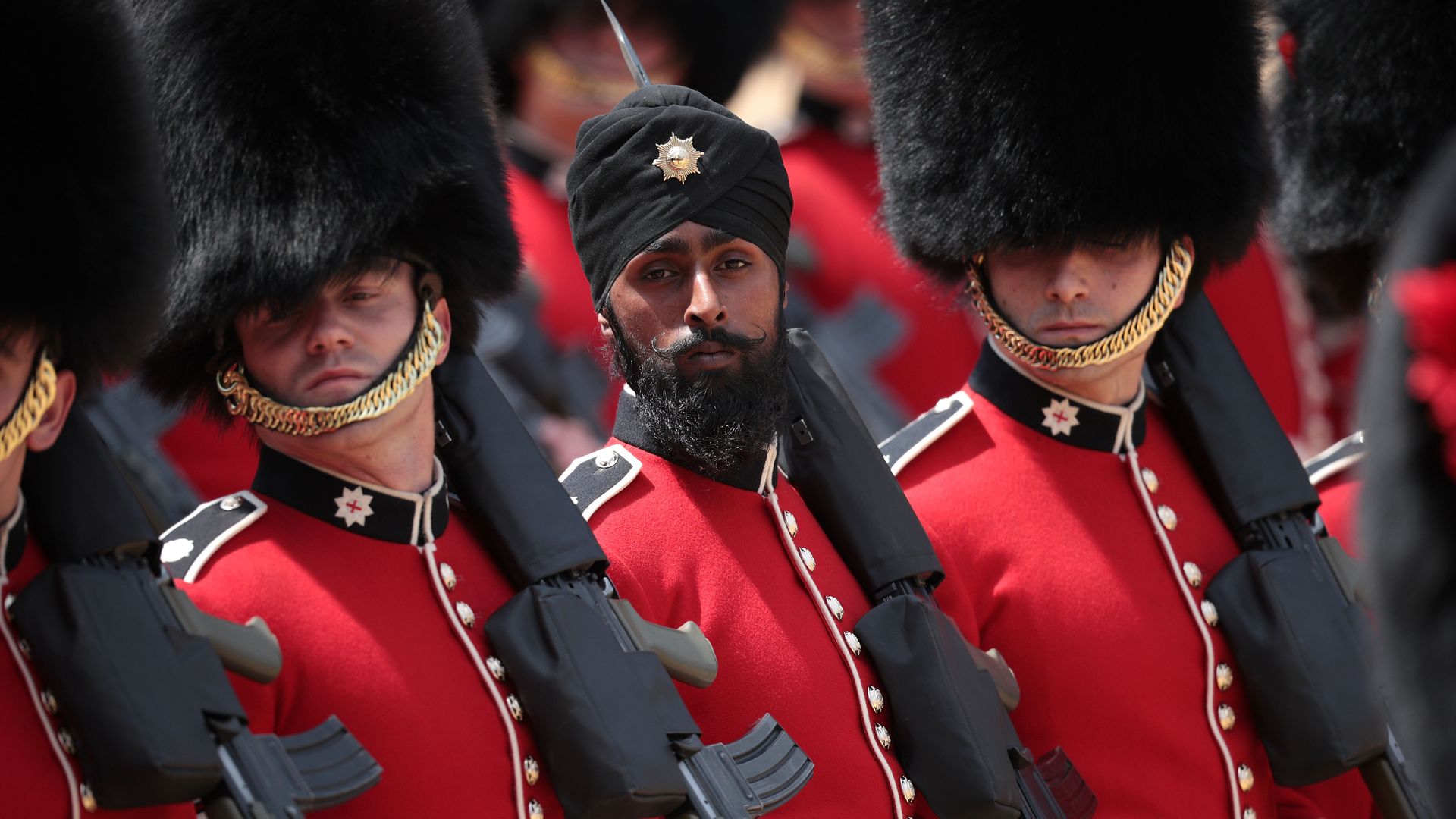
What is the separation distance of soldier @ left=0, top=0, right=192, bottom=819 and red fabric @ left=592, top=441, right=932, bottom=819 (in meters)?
0.91

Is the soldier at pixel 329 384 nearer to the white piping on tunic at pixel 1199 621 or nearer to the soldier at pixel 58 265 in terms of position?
the soldier at pixel 58 265

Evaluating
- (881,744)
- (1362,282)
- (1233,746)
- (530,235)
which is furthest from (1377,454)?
(530,235)

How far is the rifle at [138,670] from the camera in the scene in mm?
2766

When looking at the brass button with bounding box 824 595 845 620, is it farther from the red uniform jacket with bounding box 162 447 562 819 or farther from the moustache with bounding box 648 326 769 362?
the red uniform jacket with bounding box 162 447 562 819

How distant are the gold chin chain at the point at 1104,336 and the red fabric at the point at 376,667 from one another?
1.27 m

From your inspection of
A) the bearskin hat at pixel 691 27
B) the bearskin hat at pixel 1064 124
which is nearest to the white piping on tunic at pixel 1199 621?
the bearskin hat at pixel 1064 124

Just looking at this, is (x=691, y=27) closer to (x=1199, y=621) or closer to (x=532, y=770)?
(x=1199, y=621)

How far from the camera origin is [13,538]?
9.50ft

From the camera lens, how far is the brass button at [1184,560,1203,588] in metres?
4.02

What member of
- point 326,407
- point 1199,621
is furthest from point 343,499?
point 1199,621

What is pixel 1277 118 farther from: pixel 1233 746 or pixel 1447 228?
pixel 1447 228

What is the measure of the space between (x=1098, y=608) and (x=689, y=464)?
81 cm

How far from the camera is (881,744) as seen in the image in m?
3.58

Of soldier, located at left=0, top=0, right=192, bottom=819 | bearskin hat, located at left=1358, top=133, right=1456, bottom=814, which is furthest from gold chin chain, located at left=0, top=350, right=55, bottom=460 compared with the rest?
bearskin hat, located at left=1358, top=133, right=1456, bottom=814
